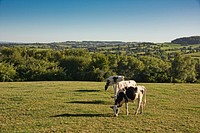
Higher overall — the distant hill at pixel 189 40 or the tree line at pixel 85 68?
the distant hill at pixel 189 40

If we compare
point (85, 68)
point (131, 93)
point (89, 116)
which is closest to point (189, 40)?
point (85, 68)

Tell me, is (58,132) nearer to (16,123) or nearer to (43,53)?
(16,123)

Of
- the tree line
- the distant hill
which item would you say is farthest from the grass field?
the distant hill

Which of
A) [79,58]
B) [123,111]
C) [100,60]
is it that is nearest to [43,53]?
[79,58]

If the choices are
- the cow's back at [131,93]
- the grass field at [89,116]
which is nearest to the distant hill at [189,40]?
the grass field at [89,116]

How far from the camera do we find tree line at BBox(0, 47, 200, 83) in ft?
177

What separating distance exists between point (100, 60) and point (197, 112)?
4585cm

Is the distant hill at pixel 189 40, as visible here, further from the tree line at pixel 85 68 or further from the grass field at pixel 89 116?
the grass field at pixel 89 116

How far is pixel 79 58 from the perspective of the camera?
65.3 metres

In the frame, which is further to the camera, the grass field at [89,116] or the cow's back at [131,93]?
the cow's back at [131,93]

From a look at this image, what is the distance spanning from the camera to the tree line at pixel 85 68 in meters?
54.0

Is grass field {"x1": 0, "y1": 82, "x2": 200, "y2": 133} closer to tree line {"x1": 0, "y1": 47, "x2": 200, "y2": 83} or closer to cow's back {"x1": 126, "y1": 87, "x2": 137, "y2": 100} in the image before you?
cow's back {"x1": 126, "y1": 87, "x2": 137, "y2": 100}

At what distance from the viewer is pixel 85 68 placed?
59.8m

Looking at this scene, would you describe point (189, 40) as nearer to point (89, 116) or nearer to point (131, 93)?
point (131, 93)
